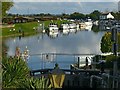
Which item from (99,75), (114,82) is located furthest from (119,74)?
(99,75)

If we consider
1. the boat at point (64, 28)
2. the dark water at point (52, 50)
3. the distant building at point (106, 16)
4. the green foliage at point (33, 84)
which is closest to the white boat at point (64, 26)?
the boat at point (64, 28)

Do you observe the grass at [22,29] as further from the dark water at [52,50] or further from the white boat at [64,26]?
the white boat at [64,26]

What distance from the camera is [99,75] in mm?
6145

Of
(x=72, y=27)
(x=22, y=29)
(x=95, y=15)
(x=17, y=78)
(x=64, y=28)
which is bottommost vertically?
(x=17, y=78)

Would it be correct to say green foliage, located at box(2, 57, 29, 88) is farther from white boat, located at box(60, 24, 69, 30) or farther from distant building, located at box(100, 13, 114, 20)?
distant building, located at box(100, 13, 114, 20)

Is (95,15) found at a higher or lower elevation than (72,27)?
higher

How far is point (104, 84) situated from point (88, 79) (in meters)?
0.84

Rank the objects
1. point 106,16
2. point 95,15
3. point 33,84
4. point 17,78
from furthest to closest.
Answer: point 95,15, point 106,16, point 17,78, point 33,84

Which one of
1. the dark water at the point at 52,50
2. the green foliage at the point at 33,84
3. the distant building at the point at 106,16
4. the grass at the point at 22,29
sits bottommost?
the dark water at the point at 52,50

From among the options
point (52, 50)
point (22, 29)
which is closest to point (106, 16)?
point (22, 29)

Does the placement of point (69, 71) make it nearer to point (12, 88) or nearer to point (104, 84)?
point (104, 84)

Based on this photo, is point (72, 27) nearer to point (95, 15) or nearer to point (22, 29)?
point (95, 15)

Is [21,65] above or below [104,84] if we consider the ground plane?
above

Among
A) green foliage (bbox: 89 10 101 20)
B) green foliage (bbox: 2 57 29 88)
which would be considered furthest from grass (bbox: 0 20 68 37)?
green foliage (bbox: 2 57 29 88)
